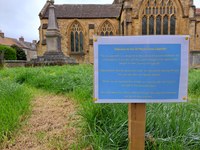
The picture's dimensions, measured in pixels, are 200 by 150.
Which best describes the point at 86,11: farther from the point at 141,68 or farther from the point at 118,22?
the point at 141,68

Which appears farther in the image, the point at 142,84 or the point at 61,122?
the point at 61,122

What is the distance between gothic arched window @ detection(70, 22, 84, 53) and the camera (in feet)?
89.7

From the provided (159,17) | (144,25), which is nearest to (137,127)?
(144,25)

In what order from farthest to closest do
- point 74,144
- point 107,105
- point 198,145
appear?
point 107,105
point 74,144
point 198,145

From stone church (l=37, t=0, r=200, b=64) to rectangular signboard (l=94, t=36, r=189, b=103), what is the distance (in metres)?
19.7

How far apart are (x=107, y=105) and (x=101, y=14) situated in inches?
1042

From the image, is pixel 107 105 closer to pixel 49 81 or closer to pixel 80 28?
pixel 49 81

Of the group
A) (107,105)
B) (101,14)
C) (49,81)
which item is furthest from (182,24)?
(107,105)

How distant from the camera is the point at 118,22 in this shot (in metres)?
26.9

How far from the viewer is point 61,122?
2.99m

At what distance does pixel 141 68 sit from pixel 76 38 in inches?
1043

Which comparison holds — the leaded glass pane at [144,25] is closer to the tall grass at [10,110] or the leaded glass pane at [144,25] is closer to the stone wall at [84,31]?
the stone wall at [84,31]

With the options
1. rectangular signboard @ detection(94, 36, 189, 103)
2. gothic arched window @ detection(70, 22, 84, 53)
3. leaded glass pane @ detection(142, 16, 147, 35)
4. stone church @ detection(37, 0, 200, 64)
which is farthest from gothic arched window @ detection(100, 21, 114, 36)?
rectangular signboard @ detection(94, 36, 189, 103)

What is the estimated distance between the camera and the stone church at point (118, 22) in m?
22.2
